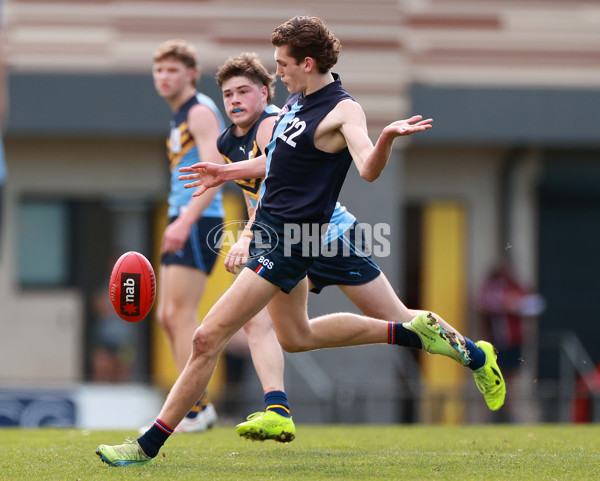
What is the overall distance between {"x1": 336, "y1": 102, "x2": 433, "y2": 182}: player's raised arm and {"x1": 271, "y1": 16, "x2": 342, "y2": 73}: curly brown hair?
311 millimetres

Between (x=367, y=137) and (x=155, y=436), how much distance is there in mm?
1809

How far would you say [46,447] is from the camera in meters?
6.66

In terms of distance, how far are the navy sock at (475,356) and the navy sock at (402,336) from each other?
0.34 m

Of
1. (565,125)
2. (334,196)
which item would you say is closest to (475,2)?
(565,125)

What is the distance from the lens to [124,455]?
17.7 feet

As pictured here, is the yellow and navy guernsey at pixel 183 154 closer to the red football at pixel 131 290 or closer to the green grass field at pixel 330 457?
the red football at pixel 131 290

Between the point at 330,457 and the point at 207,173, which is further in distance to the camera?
the point at 330,457

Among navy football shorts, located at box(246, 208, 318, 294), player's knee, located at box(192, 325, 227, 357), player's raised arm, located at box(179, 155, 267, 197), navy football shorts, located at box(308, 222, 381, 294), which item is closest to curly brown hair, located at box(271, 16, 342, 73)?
player's raised arm, located at box(179, 155, 267, 197)

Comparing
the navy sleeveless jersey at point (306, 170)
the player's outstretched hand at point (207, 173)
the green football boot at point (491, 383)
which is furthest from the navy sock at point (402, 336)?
the player's outstretched hand at point (207, 173)

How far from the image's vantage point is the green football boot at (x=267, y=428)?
5668mm

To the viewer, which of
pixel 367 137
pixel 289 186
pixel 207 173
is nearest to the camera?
pixel 367 137

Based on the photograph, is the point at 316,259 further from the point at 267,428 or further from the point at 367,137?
the point at 367,137

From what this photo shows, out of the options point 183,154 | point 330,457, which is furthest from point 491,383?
point 183,154

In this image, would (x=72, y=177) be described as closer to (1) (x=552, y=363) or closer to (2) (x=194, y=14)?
(2) (x=194, y=14)
